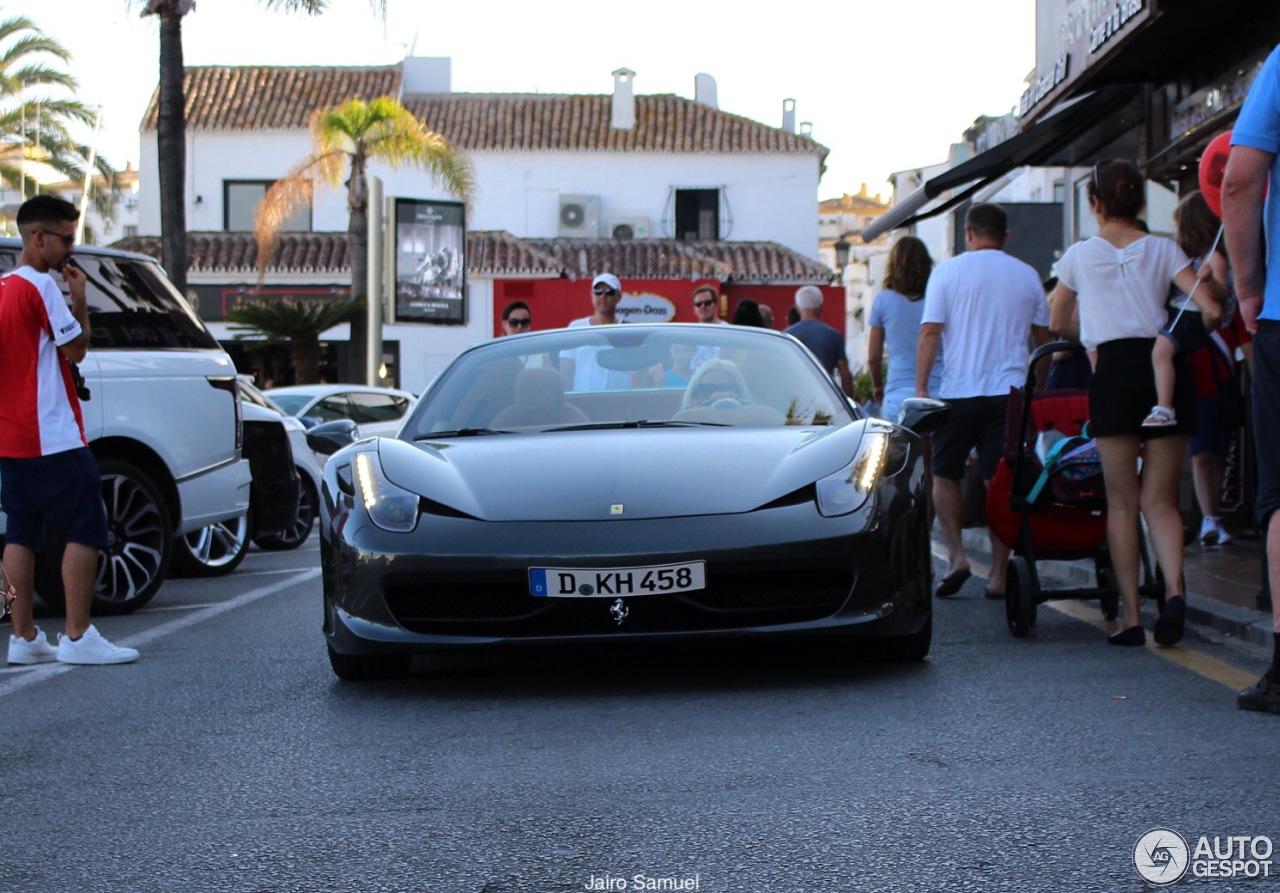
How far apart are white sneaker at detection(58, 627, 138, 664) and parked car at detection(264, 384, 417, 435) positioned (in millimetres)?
10299

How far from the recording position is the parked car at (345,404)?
18.1m

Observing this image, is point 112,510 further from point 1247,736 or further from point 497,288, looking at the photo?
point 497,288

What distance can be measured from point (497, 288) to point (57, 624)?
126ft

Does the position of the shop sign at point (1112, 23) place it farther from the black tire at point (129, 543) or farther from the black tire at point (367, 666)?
the black tire at point (367, 666)

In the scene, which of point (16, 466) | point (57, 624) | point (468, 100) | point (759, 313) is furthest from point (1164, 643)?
point (468, 100)

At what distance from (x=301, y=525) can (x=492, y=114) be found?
4115 cm

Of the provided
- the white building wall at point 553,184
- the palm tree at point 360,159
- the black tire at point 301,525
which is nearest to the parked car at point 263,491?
the black tire at point 301,525

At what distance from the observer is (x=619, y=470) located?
5.70 meters

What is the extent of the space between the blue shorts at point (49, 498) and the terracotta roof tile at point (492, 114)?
45927 millimetres

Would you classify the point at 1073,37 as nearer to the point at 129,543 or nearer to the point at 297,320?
the point at 129,543

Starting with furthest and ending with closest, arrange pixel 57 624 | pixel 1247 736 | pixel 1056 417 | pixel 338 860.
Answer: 1. pixel 57 624
2. pixel 1056 417
3. pixel 1247 736
4. pixel 338 860

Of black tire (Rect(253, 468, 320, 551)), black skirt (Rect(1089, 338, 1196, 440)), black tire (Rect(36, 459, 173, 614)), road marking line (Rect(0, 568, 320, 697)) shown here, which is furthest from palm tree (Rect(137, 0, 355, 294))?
black skirt (Rect(1089, 338, 1196, 440))

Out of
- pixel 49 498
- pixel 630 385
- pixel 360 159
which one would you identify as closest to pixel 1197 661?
pixel 630 385

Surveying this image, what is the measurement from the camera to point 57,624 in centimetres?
849
